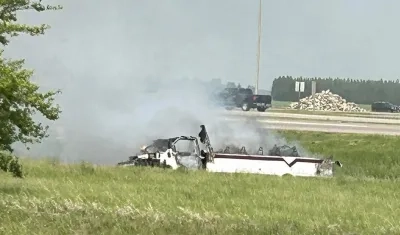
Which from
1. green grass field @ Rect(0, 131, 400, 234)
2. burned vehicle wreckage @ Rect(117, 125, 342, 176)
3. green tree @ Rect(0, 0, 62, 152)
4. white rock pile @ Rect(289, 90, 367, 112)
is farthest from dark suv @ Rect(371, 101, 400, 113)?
green tree @ Rect(0, 0, 62, 152)

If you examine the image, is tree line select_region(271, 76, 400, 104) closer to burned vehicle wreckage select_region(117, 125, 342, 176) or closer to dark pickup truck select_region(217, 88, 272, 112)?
dark pickup truck select_region(217, 88, 272, 112)

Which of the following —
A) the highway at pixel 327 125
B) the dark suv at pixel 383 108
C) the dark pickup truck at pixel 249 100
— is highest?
the dark pickup truck at pixel 249 100

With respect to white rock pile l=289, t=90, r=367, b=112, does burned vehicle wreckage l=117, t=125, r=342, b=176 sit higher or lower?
lower

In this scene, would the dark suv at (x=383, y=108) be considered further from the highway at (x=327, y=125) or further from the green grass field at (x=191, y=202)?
the green grass field at (x=191, y=202)

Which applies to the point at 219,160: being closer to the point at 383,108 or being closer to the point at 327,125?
the point at 327,125

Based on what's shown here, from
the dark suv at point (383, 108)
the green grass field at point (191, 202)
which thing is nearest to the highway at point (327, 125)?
the green grass field at point (191, 202)

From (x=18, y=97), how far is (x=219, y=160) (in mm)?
10866

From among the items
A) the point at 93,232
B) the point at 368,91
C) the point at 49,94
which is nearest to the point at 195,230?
the point at 93,232

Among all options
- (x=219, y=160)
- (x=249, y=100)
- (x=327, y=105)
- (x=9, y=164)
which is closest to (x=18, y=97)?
(x=9, y=164)

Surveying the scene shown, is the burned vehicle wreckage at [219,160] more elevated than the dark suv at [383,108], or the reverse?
the dark suv at [383,108]

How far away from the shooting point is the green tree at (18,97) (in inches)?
507

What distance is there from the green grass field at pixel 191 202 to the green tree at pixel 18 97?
120cm

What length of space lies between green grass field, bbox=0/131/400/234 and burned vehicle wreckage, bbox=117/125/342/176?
1396 millimetres

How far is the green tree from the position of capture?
12.9m
